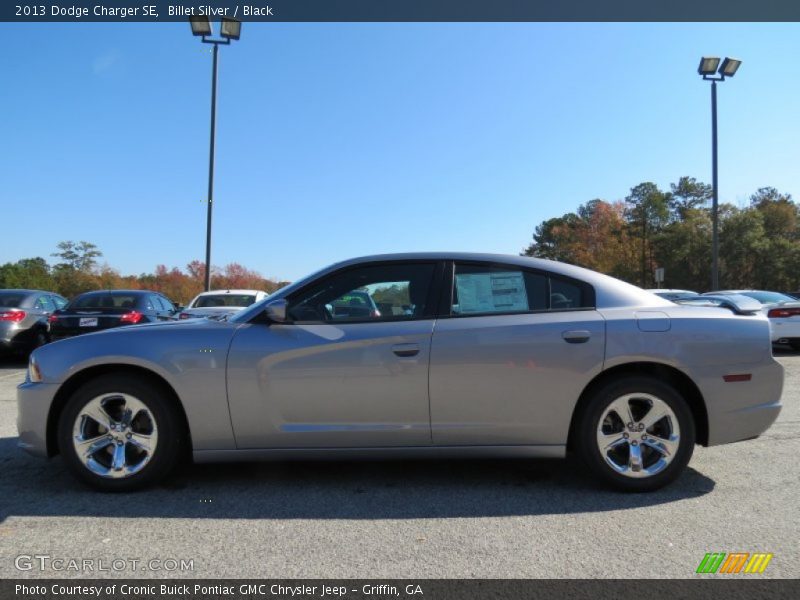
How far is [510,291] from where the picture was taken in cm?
349

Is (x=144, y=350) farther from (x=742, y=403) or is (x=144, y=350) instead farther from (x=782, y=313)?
(x=782, y=313)

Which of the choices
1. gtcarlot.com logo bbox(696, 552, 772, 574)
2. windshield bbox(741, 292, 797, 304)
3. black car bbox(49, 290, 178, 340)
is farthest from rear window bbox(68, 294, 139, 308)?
windshield bbox(741, 292, 797, 304)

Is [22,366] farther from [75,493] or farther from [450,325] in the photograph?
Result: [450,325]

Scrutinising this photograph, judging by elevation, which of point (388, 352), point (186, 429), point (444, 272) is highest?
point (444, 272)

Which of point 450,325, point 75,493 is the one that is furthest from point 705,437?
point 75,493

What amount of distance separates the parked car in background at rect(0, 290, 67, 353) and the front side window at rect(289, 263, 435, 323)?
906 centimetres

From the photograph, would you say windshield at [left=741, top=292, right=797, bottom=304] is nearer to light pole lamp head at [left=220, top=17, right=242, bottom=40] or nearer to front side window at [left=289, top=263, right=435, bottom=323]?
front side window at [left=289, top=263, right=435, bottom=323]

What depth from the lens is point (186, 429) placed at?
3.38 m

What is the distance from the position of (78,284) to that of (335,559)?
62.1m

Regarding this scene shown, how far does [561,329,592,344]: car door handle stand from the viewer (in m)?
3.28

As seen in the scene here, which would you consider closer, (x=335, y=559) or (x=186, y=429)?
(x=335, y=559)

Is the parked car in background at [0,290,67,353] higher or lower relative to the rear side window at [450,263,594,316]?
lower

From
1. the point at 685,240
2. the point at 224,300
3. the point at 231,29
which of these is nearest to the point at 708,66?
the point at 231,29

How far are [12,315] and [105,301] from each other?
5.41ft
